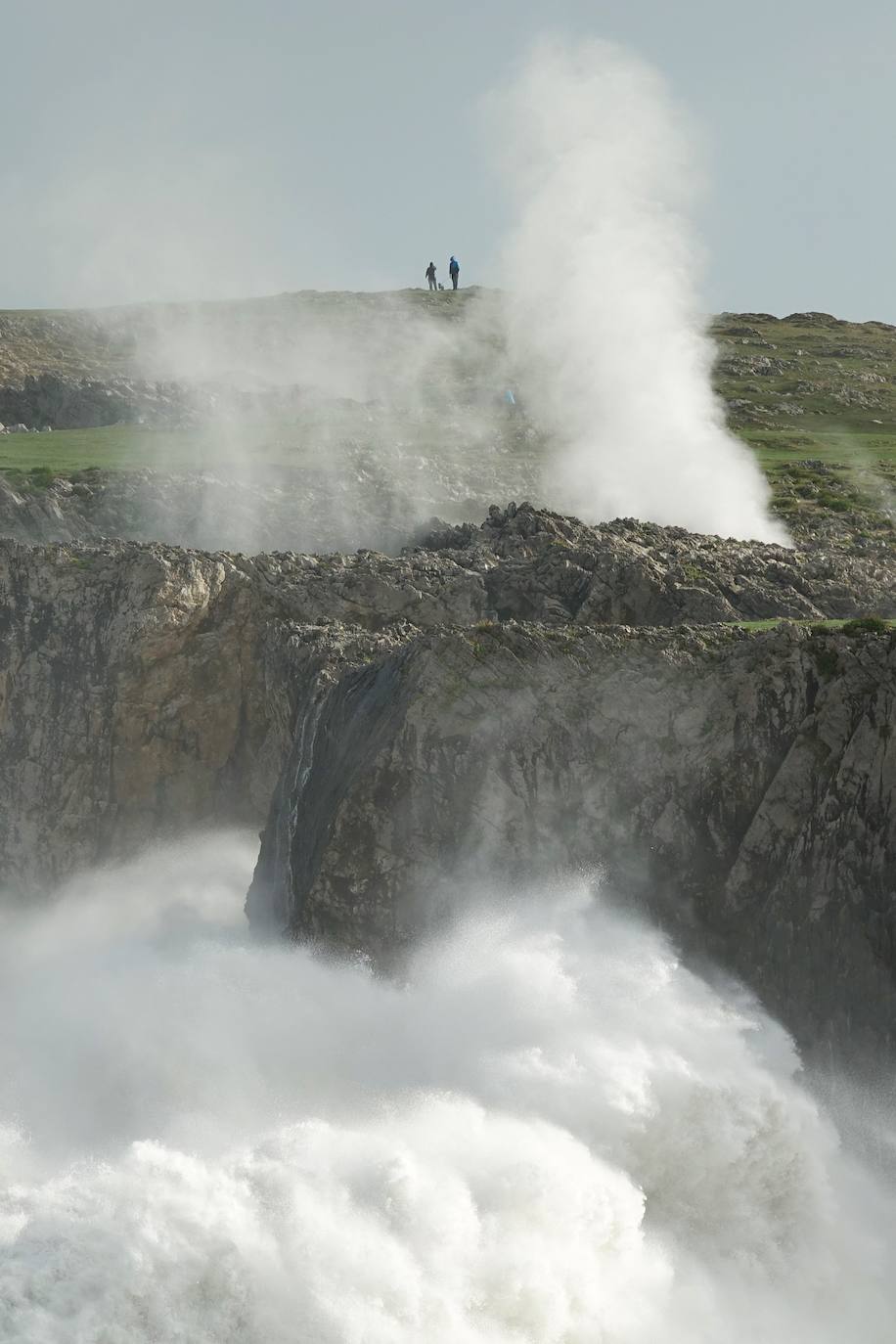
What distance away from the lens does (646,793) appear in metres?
19.3

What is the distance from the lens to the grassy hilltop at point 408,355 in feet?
136

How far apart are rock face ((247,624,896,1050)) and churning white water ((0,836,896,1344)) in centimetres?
70

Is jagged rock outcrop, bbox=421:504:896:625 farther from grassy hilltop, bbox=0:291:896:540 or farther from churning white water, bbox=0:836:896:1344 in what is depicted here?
churning white water, bbox=0:836:896:1344

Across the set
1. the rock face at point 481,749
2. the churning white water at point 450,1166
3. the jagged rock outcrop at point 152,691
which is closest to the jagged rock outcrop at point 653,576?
the rock face at point 481,749

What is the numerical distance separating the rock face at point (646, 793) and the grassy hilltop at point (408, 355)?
18.6m

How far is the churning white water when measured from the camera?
52.5 ft

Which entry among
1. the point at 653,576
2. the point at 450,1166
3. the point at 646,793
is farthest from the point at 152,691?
the point at 450,1166

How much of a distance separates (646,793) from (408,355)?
46.9 meters

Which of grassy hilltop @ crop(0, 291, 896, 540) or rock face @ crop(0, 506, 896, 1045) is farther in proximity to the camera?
grassy hilltop @ crop(0, 291, 896, 540)

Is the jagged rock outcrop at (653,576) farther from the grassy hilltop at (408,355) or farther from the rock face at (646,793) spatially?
the grassy hilltop at (408,355)

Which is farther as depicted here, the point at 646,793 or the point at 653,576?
the point at 653,576

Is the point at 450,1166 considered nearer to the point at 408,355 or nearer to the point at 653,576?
the point at 653,576

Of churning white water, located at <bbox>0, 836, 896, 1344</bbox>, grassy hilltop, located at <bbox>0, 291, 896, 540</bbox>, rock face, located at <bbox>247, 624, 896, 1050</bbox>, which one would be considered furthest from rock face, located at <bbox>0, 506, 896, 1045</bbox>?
grassy hilltop, located at <bbox>0, 291, 896, 540</bbox>

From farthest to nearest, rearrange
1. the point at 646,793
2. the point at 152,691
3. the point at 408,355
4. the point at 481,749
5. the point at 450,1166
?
the point at 408,355
the point at 152,691
the point at 481,749
the point at 646,793
the point at 450,1166
